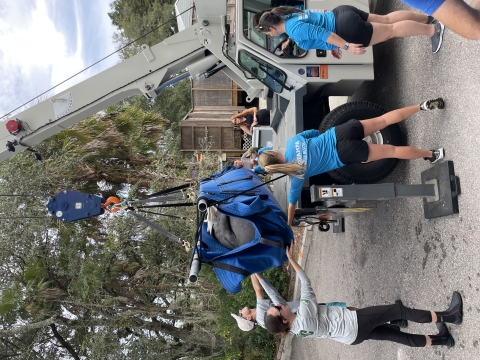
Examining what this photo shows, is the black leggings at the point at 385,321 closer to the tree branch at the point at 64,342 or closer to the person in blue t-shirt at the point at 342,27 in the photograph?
the person in blue t-shirt at the point at 342,27

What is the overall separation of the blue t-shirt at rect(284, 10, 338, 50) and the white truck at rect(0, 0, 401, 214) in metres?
0.72

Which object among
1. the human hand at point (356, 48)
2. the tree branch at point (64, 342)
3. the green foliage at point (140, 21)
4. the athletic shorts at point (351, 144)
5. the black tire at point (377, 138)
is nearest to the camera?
the athletic shorts at point (351, 144)

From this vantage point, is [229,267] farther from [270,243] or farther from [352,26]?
[352,26]

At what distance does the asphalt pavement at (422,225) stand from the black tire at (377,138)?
0.69 ft

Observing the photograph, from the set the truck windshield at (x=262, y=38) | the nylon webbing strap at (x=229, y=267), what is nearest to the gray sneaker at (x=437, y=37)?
the truck windshield at (x=262, y=38)

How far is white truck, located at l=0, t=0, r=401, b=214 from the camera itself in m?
5.06

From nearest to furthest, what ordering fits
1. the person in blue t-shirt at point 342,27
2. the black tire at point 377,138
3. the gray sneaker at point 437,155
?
1. the gray sneaker at point 437,155
2. the person in blue t-shirt at point 342,27
3. the black tire at point 377,138

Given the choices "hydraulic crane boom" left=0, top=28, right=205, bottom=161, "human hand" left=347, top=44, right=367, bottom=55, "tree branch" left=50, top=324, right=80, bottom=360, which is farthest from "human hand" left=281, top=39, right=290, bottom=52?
"tree branch" left=50, top=324, right=80, bottom=360

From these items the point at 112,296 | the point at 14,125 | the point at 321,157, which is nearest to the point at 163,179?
the point at 112,296

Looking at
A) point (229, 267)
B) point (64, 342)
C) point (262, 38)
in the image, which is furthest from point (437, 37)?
point (64, 342)

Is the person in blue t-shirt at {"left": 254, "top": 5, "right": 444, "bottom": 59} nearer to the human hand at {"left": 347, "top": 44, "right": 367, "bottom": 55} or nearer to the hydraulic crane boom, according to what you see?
the human hand at {"left": 347, "top": 44, "right": 367, "bottom": 55}

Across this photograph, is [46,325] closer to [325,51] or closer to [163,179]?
[163,179]

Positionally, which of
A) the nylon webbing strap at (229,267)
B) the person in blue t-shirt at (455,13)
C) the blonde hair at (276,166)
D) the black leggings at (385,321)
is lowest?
the black leggings at (385,321)

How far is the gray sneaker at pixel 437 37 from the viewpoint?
14.1ft
